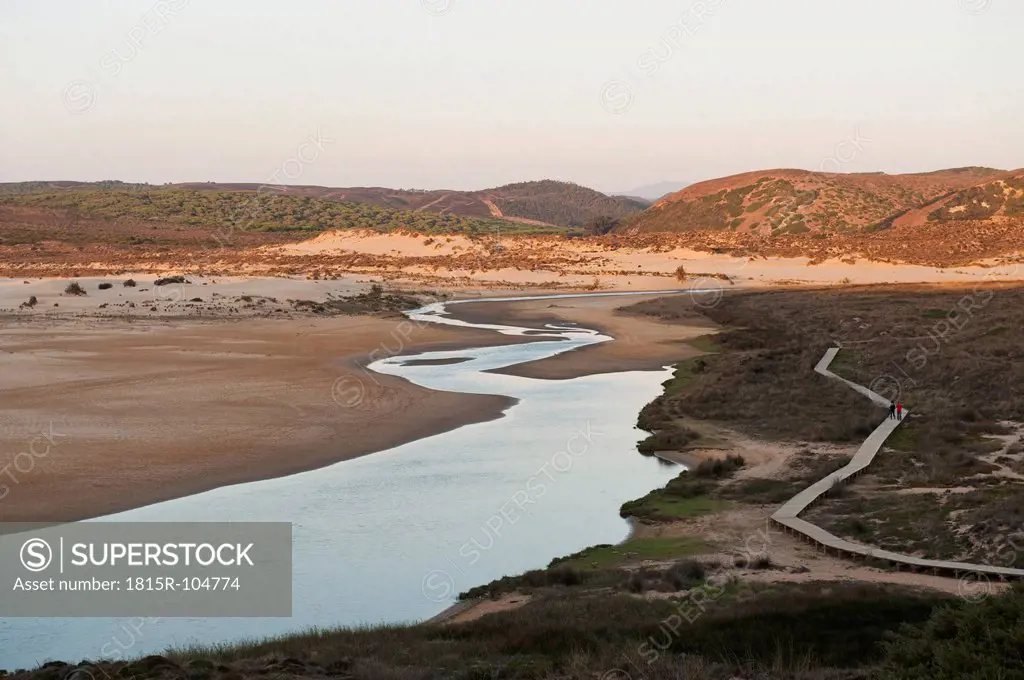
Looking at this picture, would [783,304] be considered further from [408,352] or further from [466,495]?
[466,495]

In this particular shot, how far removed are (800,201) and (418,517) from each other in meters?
105

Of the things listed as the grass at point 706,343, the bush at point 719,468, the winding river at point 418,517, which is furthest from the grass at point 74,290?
the bush at point 719,468

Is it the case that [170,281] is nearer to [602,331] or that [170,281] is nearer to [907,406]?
[602,331]

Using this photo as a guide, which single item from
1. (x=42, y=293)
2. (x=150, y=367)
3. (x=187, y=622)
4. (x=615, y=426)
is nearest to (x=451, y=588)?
(x=187, y=622)

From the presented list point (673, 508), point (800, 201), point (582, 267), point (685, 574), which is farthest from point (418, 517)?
point (800, 201)

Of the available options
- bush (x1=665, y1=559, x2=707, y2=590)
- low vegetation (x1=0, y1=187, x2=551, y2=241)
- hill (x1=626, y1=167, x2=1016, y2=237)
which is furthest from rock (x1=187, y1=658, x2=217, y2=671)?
low vegetation (x1=0, y1=187, x2=551, y2=241)

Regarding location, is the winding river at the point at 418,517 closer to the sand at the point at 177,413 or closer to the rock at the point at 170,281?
the sand at the point at 177,413

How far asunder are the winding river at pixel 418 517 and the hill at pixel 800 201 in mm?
85516

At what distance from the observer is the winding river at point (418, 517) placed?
10984mm

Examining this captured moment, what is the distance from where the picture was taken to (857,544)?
42.8 ft

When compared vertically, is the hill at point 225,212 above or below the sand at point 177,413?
above

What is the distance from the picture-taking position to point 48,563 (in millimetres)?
12938

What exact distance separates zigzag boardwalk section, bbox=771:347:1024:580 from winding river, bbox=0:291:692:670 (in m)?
2.47

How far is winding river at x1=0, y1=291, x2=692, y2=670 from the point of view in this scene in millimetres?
10984
